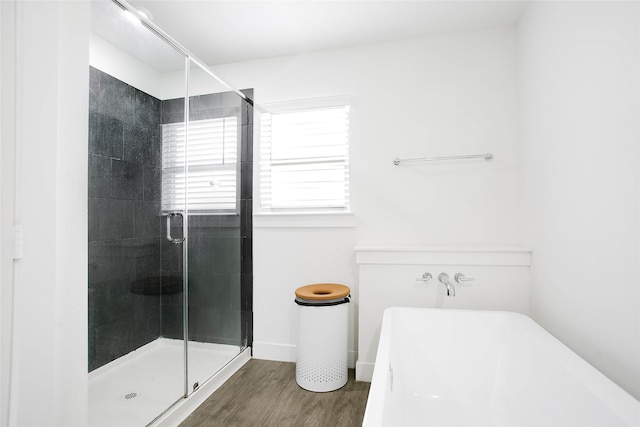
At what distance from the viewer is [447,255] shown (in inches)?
80.4

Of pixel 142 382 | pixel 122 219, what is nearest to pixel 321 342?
pixel 142 382

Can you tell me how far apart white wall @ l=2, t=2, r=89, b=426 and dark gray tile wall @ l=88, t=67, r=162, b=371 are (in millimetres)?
177

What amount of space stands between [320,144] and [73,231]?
1.68 m

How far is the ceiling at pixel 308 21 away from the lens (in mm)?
1954

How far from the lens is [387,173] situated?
2348mm

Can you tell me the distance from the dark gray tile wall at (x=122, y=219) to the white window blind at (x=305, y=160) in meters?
0.96

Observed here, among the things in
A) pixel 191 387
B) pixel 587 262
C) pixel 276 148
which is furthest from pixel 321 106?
pixel 191 387

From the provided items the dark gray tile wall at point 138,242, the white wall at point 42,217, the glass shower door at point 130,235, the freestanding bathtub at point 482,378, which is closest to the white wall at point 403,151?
the dark gray tile wall at point 138,242

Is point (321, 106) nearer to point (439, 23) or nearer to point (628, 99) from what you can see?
point (439, 23)

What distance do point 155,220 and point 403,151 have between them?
5.52ft

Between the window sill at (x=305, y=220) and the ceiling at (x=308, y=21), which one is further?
the window sill at (x=305, y=220)

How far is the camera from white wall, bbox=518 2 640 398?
1136mm

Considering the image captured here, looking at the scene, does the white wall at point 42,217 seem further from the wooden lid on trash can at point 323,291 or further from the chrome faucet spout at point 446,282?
the chrome faucet spout at point 446,282

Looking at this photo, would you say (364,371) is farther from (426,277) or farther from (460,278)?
(460,278)
